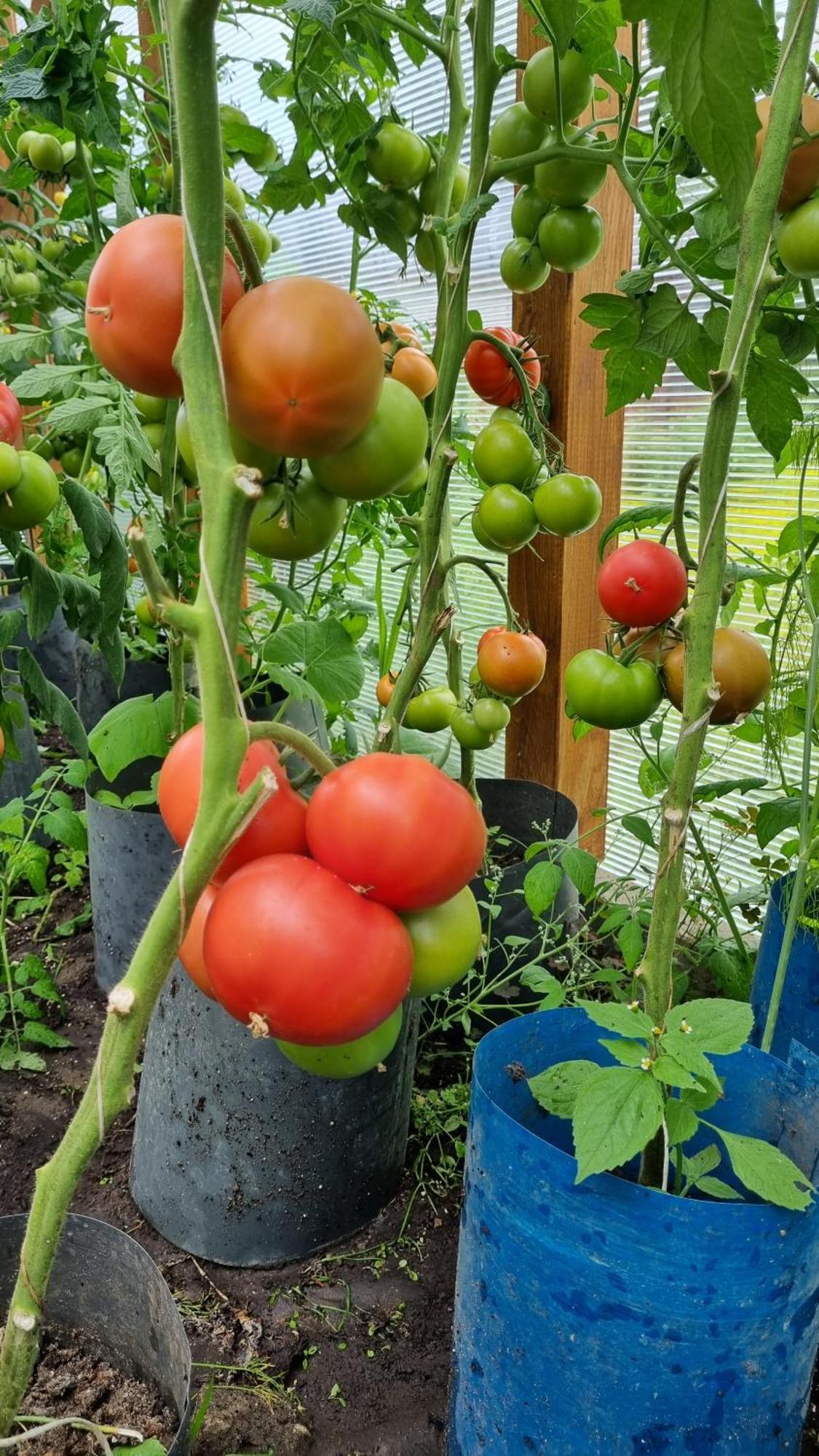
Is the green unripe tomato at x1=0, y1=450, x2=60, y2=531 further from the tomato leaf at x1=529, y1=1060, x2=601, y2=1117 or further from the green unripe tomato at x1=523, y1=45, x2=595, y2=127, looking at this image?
the tomato leaf at x1=529, y1=1060, x2=601, y2=1117

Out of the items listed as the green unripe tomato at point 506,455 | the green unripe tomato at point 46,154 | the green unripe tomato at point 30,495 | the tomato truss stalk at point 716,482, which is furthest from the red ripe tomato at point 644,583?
the green unripe tomato at point 46,154

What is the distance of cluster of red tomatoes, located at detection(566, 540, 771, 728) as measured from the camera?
68 centimetres

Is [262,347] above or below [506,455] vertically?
above

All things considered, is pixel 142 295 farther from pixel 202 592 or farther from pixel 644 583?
pixel 644 583

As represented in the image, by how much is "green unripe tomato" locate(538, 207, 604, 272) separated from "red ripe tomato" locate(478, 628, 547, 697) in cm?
37

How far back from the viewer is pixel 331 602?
168cm

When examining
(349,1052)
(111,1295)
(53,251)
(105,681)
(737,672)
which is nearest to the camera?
(349,1052)

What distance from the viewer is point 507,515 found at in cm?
90

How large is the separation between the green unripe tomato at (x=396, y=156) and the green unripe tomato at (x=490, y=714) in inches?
20.0

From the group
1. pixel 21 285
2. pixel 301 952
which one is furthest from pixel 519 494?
pixel 21 285

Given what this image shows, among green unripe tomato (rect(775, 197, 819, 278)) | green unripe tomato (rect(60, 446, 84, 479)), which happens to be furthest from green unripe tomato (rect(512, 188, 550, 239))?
green unripe tomato (rect(60, 446, 84, 479))

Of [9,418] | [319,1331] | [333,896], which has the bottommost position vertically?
[319,1331]

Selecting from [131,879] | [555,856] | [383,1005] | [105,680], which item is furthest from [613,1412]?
[105,680]

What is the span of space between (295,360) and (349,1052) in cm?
30
